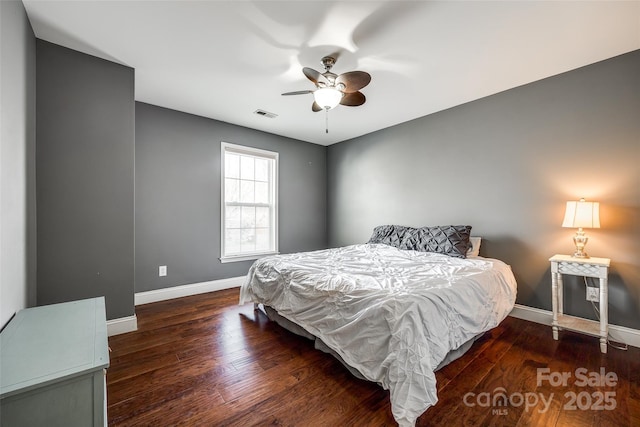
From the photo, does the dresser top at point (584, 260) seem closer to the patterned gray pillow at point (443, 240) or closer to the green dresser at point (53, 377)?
the patterned gray pillow at point (443, 240)

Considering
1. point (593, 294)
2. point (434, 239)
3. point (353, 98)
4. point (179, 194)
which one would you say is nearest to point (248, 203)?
point (179, 194)

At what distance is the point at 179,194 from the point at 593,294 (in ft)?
15.3

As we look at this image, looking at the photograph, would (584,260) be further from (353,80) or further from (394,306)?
(353,80)

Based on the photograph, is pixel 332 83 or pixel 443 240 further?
pixel 443 240

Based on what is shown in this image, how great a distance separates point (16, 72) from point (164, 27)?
0.96 meters

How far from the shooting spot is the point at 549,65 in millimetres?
2432

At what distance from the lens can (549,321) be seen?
8.48 feet

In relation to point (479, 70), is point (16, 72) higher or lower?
lower

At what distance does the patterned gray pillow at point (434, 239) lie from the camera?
111 inches

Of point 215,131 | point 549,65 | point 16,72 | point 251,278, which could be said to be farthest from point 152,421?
point 549,65


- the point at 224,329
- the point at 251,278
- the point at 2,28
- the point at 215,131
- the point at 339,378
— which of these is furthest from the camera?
the point at 215,131

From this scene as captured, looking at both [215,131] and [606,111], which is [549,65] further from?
[215,131]

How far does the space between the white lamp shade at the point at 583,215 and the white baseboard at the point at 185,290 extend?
3.99m

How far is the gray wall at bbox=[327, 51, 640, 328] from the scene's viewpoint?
226cm
